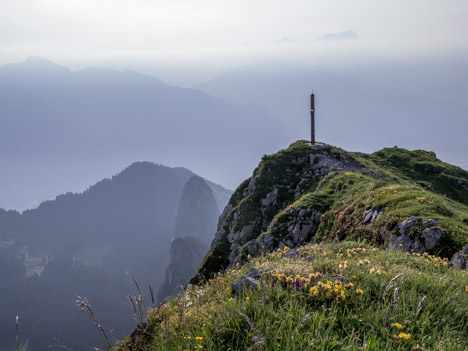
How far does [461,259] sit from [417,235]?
2591mm

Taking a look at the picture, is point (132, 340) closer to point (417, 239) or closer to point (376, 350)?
point (376, 350)

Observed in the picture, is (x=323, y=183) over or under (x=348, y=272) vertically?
under

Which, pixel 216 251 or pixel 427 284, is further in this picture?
pixel 216 251

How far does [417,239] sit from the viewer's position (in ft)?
49.5

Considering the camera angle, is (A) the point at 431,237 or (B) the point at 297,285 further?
(A) the point at 431,237

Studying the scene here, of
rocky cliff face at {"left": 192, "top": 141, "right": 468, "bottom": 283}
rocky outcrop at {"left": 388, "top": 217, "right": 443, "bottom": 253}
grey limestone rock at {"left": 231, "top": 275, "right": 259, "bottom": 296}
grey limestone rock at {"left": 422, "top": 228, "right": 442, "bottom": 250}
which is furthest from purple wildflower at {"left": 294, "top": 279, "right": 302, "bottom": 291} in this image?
grey limestone rock at {"left": 422, "top": 228, "right": 442, "bottom": 250}

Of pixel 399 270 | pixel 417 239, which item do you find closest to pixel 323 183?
pixel 417 239

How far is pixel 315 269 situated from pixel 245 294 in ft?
6.33

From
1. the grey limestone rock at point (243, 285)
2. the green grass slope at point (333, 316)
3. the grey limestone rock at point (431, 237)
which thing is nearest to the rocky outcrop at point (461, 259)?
the grey limestone rock at point (431, 237)

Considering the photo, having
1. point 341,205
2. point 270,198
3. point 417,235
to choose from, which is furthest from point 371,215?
point 270,198

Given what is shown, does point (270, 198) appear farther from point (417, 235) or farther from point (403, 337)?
point (403, 337)

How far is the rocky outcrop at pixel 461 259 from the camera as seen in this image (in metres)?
12.4

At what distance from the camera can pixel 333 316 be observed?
5156 mm

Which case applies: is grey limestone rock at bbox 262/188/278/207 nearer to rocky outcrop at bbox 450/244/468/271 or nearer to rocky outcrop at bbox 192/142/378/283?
rocky outcrop at bbox 192/142/378/283
